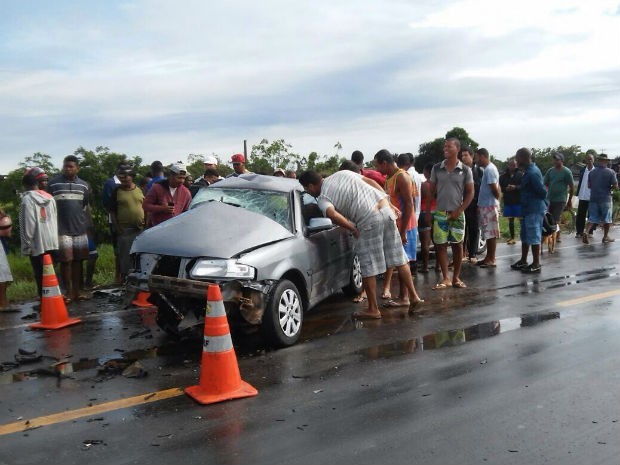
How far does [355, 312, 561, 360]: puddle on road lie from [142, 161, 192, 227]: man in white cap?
4088 mm

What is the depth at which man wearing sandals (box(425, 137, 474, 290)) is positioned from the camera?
8750 millimetres

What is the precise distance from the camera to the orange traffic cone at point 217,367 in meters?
4.70

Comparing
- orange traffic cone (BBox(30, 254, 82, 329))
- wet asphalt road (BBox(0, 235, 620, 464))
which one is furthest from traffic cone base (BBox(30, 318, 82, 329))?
wet asphalt road (BBox(0, 235, 620, 464))

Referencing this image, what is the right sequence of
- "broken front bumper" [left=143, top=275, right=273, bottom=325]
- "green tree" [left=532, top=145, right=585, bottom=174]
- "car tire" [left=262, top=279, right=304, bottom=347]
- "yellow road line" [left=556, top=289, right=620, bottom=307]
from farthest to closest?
"green tree" [left=532, top=145, right=585, bottom=174]
"yellow road line" [left=556, top=289, right=620, bottom=307]
"car tire" [left=262, top=279, right=304, bottom=347]
"broken front bumper" [left=143, top=275, right=273, bottom=325]

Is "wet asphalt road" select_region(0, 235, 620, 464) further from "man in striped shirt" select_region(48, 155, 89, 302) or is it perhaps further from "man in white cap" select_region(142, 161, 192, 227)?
"man in white cap" select_region(142, 161, 192, 227)

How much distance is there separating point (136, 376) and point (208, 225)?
5.41 feet

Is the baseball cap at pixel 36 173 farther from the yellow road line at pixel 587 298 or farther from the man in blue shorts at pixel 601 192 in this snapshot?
the man in blue shorts at pixel 601 192

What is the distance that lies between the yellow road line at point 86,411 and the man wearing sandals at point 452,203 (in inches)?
196

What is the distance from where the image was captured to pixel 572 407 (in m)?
4.27

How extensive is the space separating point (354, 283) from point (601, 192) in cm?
817

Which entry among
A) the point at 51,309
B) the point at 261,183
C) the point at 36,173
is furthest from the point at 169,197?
the point at 51,309

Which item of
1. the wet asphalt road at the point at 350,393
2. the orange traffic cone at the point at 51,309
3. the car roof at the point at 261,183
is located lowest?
the wet asphalt road at the point at 350,393

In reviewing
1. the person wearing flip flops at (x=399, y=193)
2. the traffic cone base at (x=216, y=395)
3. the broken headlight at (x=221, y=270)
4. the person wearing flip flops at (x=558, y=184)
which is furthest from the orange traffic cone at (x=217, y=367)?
the person wearing flip flops at (x=558, y=184)

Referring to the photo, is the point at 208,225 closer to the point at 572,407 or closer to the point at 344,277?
the point at 344,277
